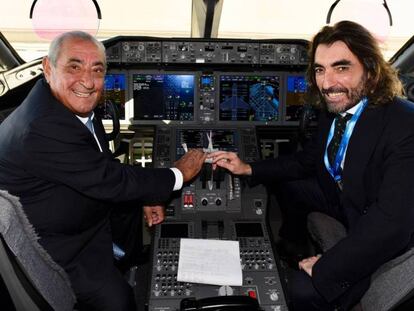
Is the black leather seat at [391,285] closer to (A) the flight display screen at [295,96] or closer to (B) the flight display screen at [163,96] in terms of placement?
(A) the flight display screen at [295,96]

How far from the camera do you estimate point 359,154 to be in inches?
60.5

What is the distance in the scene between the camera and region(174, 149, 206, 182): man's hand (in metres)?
1.95

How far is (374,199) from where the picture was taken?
156cm

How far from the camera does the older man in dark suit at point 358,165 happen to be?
4.52ft

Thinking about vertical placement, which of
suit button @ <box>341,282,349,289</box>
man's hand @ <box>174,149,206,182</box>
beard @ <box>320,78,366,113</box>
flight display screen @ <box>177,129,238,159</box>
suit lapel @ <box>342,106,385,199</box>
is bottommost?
suit button @ <box>341,282,349,289</box>

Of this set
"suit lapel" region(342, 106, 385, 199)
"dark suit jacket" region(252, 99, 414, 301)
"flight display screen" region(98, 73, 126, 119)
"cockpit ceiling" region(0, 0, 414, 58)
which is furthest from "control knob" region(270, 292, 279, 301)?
"cockpit ceiling" region(0, 0, 414, 58)

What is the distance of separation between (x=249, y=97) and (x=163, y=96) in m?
0.54

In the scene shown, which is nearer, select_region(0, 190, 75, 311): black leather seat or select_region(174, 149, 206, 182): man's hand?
select_region(0, 190, 75, 311): black leather seat

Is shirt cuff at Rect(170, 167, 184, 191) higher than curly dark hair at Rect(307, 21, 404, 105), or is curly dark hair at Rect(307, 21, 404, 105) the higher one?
curly dark hair at Rect(307, 21, 404, 105)

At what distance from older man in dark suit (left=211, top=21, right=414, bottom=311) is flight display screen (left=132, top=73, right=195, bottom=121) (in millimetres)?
887

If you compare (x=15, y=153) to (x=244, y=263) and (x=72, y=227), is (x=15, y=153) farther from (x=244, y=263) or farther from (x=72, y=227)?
(x=244, y=263)

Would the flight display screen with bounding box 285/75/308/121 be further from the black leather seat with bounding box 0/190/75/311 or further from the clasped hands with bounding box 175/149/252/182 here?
the black leather seat with bounding box 0/190/75/311

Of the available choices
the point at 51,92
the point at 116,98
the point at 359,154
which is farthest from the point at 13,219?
the point at 116,98

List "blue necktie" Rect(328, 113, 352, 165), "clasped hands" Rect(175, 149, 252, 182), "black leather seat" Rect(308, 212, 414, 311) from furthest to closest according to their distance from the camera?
"clasped hands" Rect(175, 149, 252, 182) < "blue necktie" Rect(328, 113, 352, 165) < "black leather seat" Rect(308, 212, 414, 311)
